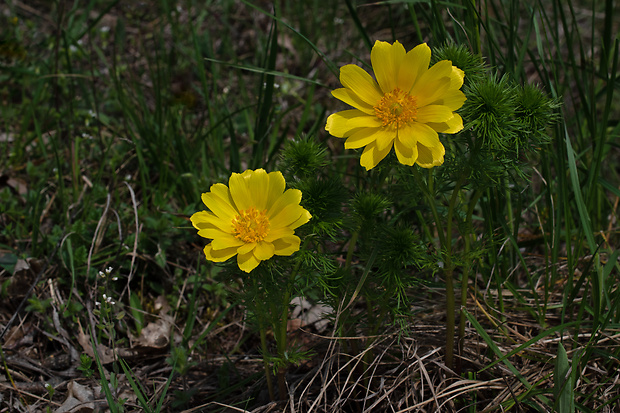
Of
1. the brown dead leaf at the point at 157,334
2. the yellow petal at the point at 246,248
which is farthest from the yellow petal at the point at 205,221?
the brown dead leaf at the point at 157,334

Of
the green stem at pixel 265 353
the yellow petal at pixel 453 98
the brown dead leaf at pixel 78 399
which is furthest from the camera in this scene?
the brown dead leaf at pixel 78 399

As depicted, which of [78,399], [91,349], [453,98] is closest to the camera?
[453,98]

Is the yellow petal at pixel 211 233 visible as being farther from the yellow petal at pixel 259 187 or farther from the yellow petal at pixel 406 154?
the yellow petal at pixel 406 154

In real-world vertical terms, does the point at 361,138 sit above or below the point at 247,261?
above

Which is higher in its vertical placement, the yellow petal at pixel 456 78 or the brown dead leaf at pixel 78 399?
the yellow petal at pixel 456 78

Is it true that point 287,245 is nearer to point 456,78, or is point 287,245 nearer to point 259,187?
point 259,187

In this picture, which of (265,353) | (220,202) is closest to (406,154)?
(220,202)

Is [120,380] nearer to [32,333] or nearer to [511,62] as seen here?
[32,333]
